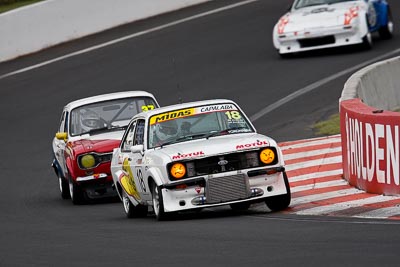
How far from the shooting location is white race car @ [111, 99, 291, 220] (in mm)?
11938

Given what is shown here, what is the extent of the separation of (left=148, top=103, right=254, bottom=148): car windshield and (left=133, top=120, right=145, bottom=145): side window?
0.78 ft

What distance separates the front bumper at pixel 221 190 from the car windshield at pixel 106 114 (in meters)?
4.46

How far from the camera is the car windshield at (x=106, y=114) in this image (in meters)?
16.5

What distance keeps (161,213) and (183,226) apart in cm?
72

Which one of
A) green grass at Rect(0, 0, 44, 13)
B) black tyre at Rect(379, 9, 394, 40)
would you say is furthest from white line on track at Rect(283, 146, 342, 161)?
green grass at Rect(0, 0, 44, 13)

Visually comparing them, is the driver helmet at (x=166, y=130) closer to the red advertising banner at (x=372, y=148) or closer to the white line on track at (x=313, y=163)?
the red advertising banner at (x=372, y=148)

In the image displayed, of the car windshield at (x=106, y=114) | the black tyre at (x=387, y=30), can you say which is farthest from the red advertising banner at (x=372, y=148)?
the black tyre at (x=387, y=30)

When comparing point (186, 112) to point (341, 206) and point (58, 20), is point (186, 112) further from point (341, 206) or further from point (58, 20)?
point (58, 20)

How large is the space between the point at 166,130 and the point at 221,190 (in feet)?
4.28

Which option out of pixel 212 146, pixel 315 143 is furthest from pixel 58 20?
pixel 212 146

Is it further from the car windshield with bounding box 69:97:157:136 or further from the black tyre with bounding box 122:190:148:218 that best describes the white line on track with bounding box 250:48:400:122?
the black tyre with bounding box 122:190:148:218

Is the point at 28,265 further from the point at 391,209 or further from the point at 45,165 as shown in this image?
the point at 45,165

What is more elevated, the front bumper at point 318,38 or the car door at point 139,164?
the car door at point 139,164

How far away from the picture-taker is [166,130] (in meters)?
12.9
